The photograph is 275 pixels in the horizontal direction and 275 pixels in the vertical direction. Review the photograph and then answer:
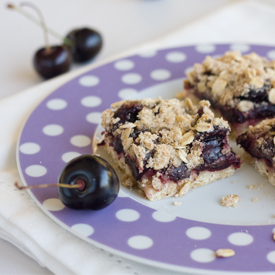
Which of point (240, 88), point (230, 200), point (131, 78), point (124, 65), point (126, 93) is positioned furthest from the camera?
point (124, 65)

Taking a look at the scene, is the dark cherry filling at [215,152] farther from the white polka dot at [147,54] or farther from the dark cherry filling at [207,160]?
the white polka dot at [147,54]

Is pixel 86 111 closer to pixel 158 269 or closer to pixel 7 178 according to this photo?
pixel 7 178

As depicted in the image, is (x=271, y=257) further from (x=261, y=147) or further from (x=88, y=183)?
(x=88, y=183)

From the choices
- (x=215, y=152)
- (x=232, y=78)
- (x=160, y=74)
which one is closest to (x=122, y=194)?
(x=215, y=152)

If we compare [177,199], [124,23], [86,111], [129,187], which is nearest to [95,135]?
[86,111]

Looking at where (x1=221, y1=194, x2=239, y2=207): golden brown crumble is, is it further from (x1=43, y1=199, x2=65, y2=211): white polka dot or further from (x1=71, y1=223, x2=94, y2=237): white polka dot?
(x1=43, y1=199, x2=65, y2=211): white polka dot

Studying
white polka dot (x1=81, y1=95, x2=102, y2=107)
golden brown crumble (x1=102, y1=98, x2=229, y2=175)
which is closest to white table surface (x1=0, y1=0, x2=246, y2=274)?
white polka dot (x1=81, y1=95, x2=102, y2=107)
